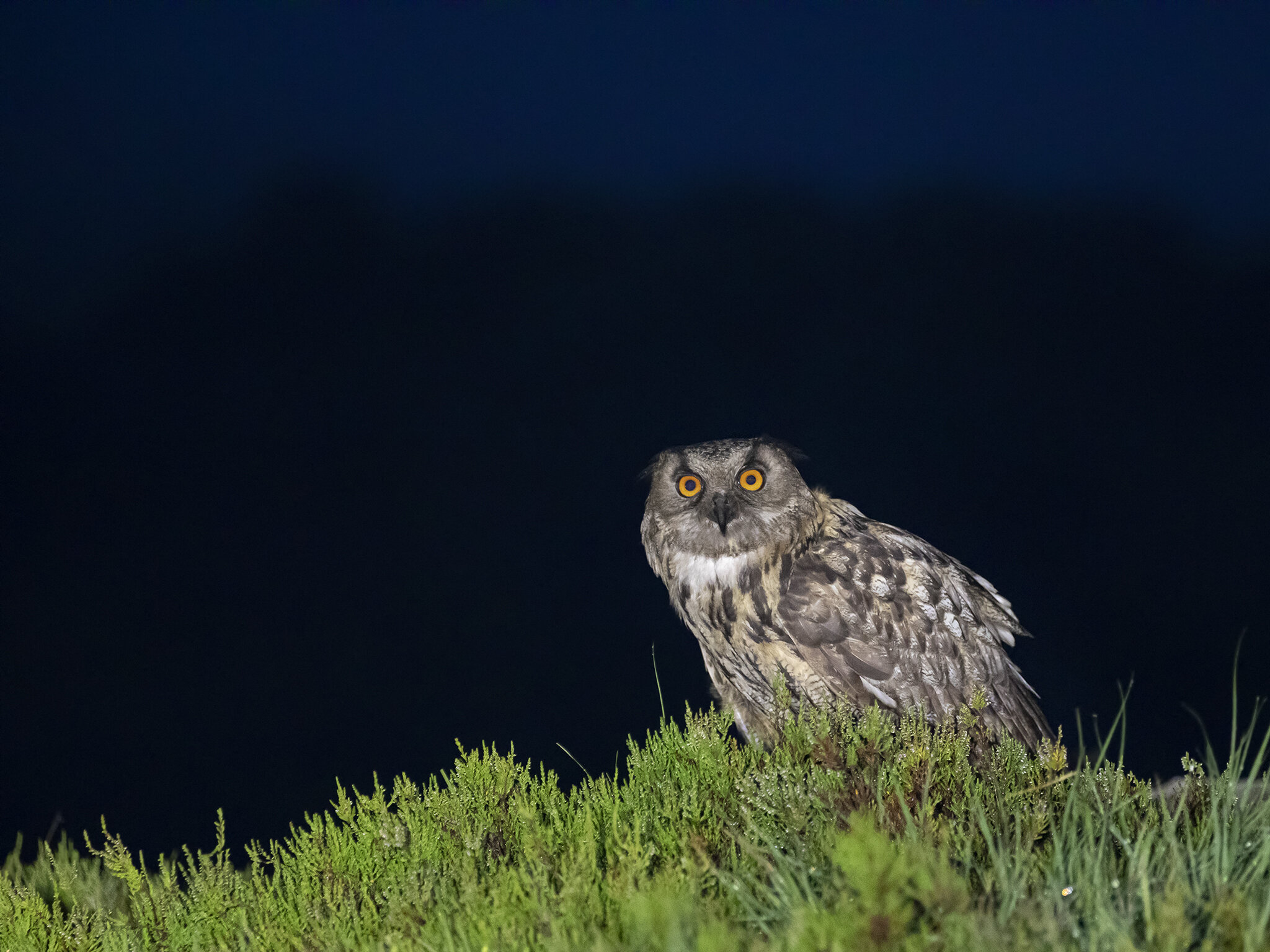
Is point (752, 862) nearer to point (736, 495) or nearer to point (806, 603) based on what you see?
point (806, 603)

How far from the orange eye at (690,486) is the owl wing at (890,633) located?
34 centimetres

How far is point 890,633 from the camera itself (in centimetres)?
296

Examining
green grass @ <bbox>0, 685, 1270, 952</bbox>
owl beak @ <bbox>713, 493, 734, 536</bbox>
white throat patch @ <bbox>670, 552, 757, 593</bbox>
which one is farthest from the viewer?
white throat patch @ <bbox>670, 552, 757, 593</bbox>

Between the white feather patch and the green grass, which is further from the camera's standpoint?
the white feather patch

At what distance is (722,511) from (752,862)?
1.27 meters

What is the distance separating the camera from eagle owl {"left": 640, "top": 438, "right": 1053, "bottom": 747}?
2.96 meters

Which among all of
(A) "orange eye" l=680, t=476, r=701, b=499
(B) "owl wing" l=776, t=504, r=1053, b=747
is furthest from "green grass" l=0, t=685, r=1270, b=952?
(A) "orange eye" l=680, t=476, r=701, b=499

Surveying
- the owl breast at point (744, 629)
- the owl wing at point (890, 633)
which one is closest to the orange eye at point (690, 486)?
the owl breast at point (744, 629)

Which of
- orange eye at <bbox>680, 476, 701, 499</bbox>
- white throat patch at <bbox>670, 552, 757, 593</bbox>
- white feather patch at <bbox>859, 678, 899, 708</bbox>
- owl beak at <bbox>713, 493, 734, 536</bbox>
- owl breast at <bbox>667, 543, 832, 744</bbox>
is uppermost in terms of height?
orange eye at <bbox>680, 476, 701, 499</bbox>

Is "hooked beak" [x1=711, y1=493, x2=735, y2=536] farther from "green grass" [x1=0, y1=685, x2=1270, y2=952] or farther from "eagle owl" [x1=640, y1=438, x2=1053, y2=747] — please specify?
"green grass" [x1=0, y1=685, x2=1270, y2=952]

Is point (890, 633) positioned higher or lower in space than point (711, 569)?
lower

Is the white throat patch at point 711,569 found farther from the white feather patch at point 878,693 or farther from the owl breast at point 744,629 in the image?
the white feather patch at point 878,693

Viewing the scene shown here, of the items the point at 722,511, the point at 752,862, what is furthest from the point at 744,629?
the point at 752,862

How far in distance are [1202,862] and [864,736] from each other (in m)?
0.72
